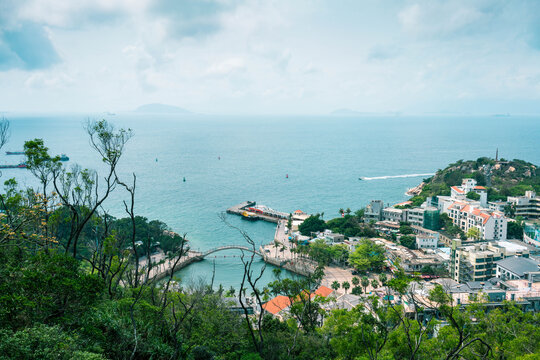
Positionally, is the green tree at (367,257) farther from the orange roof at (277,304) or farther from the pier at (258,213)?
the pier at (258,213)

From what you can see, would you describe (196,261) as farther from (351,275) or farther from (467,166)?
(467,166)

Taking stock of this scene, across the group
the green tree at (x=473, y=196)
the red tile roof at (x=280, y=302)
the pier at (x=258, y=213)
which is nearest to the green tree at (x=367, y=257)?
the red tile roof at (x=280, y=302)

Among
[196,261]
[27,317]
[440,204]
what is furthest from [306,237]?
[27,317]

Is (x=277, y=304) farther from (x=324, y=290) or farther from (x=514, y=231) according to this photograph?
(x=514, y=231)

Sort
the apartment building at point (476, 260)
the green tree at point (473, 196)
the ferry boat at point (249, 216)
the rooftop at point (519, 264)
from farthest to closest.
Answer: the ferry boat at point (249, 216), the green tree at point (473, 196), the apartment building at point (476, 260), the rooftop at point (519, 264)

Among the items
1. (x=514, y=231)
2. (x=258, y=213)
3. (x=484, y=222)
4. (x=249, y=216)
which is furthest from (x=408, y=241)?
(x=249, y=216)
